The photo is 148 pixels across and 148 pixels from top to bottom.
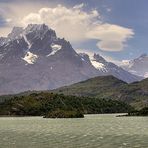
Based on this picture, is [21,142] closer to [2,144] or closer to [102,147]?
[2,144]

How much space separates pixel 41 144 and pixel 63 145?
5.60 meters

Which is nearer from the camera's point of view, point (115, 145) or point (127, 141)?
point (115, 145)

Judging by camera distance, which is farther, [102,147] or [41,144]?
[41,144]

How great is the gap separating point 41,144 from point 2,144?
851 cm

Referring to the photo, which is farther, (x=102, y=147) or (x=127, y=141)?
(x=127, y=141)

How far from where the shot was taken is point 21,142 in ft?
311

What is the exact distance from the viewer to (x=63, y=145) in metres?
87.1

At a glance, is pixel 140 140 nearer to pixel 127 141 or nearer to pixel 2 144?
pixel 127 141

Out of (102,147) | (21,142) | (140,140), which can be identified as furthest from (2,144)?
(140,140)

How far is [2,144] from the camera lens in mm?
91188

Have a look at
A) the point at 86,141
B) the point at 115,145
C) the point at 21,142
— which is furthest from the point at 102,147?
the point at 21,142

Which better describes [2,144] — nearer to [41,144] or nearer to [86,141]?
[41,144]

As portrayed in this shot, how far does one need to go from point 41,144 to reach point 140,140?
71.7 ft

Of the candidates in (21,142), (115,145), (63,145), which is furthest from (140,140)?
(21,142)
